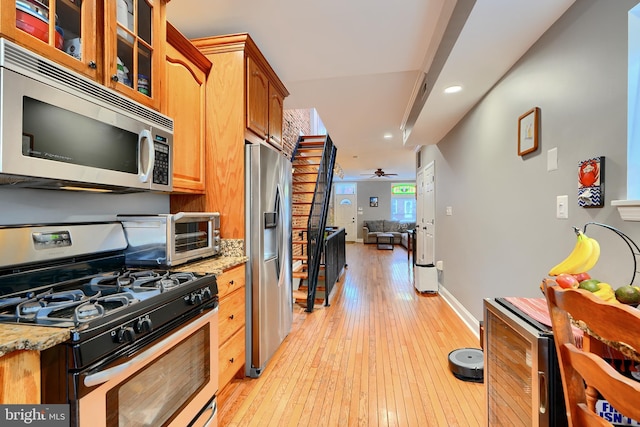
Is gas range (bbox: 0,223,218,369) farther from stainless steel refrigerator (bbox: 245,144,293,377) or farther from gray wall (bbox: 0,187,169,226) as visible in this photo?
stainless steel refrigerator (bbox: 245,144,293,377)

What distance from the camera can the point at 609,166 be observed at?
4.27 ft

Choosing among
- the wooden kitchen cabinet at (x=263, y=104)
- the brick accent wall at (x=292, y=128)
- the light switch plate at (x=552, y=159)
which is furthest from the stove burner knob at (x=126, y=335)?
the brick accent wall at (x=292, y=128)

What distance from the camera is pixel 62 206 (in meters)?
1.49

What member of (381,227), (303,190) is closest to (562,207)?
(303,190)

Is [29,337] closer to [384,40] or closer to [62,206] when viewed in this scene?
[62,206]

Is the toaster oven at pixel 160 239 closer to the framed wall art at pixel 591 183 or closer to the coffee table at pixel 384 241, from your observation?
the framed wall art at pixel 591 183

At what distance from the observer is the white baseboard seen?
2988mm

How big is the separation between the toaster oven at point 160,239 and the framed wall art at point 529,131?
222 cm

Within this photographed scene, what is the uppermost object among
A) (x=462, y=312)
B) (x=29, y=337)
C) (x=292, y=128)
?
(x=292, y=128)

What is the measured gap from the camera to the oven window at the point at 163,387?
1.04m

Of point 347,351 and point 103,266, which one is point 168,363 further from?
point 347,351

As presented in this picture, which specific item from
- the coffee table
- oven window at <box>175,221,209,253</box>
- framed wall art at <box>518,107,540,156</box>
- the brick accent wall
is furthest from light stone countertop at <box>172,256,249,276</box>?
the coffee table

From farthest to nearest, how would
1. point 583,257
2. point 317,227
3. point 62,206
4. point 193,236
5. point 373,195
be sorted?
point 373,195 → point 317,227 → point 193,236 → point 62,206 → point 583,257

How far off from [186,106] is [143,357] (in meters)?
1.58
